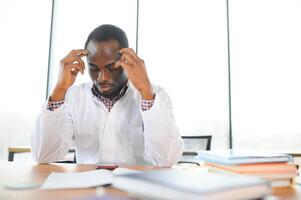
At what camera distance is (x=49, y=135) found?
48.1 inches

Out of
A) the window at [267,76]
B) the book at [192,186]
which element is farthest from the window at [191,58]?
the book at [192,186]

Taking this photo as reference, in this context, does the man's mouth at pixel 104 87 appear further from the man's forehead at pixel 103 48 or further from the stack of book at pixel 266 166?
the stack of book at pixel 266 166

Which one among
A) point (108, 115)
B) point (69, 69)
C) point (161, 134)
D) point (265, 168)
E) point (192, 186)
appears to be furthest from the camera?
point (108, 115)

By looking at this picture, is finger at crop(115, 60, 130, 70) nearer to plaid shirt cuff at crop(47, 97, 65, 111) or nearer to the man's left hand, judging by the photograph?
the man's left hand

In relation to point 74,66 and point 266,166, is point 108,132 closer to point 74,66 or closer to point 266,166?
point 74,66

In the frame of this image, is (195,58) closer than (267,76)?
No

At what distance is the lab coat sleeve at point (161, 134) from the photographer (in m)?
1.16

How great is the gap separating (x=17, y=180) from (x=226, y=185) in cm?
59

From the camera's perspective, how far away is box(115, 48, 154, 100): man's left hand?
3.90 feet

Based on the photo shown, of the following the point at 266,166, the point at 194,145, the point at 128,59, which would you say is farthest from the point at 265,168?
the point at 194,145

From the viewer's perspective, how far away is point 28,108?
11.1ft

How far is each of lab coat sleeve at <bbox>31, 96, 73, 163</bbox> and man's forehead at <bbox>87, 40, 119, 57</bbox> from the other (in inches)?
10.8

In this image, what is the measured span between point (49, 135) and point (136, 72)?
0.46m

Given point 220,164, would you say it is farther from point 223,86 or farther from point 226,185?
point 223,86
